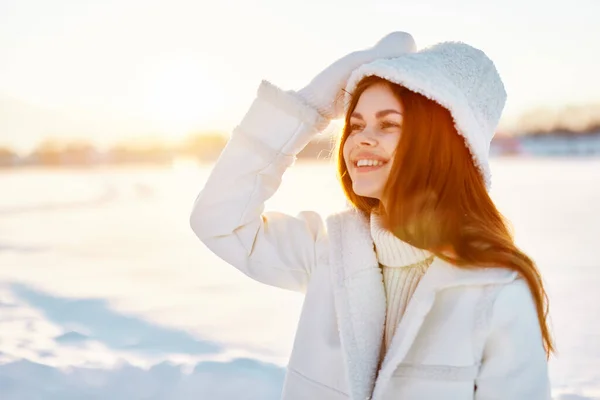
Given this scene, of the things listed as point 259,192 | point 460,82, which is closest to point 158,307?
point 259,192

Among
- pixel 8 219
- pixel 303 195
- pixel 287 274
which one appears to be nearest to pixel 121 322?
pixel 287 274

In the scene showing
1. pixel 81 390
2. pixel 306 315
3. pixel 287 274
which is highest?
pixel 287 274

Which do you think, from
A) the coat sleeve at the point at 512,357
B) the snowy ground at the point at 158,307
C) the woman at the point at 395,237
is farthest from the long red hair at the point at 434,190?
the snowy ground at the point at 158,307

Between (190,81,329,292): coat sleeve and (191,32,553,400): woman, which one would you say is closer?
(191,32,553,400): woman

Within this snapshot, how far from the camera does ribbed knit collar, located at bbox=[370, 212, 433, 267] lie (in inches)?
71.6

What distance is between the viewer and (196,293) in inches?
190

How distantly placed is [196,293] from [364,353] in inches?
127

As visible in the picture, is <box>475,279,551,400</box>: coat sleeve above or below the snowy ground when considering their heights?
below

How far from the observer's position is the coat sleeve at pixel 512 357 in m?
1.58

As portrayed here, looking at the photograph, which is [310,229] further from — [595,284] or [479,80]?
[595,284]

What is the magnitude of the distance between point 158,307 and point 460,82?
122 inches

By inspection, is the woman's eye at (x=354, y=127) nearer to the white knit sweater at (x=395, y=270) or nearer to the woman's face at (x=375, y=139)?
the woman's face at (x=375, y=139)

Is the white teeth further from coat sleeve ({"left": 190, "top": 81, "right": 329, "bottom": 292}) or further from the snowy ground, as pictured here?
the snowy ground

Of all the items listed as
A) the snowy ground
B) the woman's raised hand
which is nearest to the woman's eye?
the woman's raised hand
